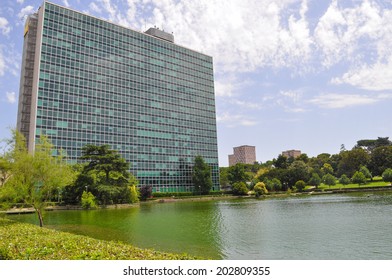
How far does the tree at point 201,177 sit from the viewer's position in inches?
3580

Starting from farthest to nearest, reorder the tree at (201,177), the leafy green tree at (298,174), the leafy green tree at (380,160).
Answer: the leafy green tree at (298,174), the tree at (201,177), the leafy green tree at (380,160)

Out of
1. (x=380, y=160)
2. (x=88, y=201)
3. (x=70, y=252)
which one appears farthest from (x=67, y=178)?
(x=380, y=160)

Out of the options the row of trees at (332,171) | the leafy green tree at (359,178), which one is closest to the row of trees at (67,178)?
the row of trees at (332,171)

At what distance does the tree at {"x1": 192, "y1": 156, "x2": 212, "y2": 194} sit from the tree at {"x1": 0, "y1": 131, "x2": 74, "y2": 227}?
67.3m

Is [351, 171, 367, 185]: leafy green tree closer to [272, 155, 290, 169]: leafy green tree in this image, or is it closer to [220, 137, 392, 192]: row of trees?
[220, 137, 392, 192]: row of trees

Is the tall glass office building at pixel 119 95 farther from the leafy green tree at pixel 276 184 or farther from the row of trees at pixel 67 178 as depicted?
the leafy green tree at pixel 276 184

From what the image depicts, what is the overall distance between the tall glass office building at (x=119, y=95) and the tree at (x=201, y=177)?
350 centimetres

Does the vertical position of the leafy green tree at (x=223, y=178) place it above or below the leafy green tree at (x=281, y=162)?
below

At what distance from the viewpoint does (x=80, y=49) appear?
78938 mm

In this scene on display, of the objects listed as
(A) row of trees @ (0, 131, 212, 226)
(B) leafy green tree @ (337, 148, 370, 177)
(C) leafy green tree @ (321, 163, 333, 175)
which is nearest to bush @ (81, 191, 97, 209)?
(A) row of trees @ (0, 131, 212, 226)

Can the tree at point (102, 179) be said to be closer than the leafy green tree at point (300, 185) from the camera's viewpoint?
Yes

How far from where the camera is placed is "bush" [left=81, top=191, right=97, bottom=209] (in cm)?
4862

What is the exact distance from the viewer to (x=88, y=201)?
4859 cm

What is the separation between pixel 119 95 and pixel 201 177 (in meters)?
31.8
